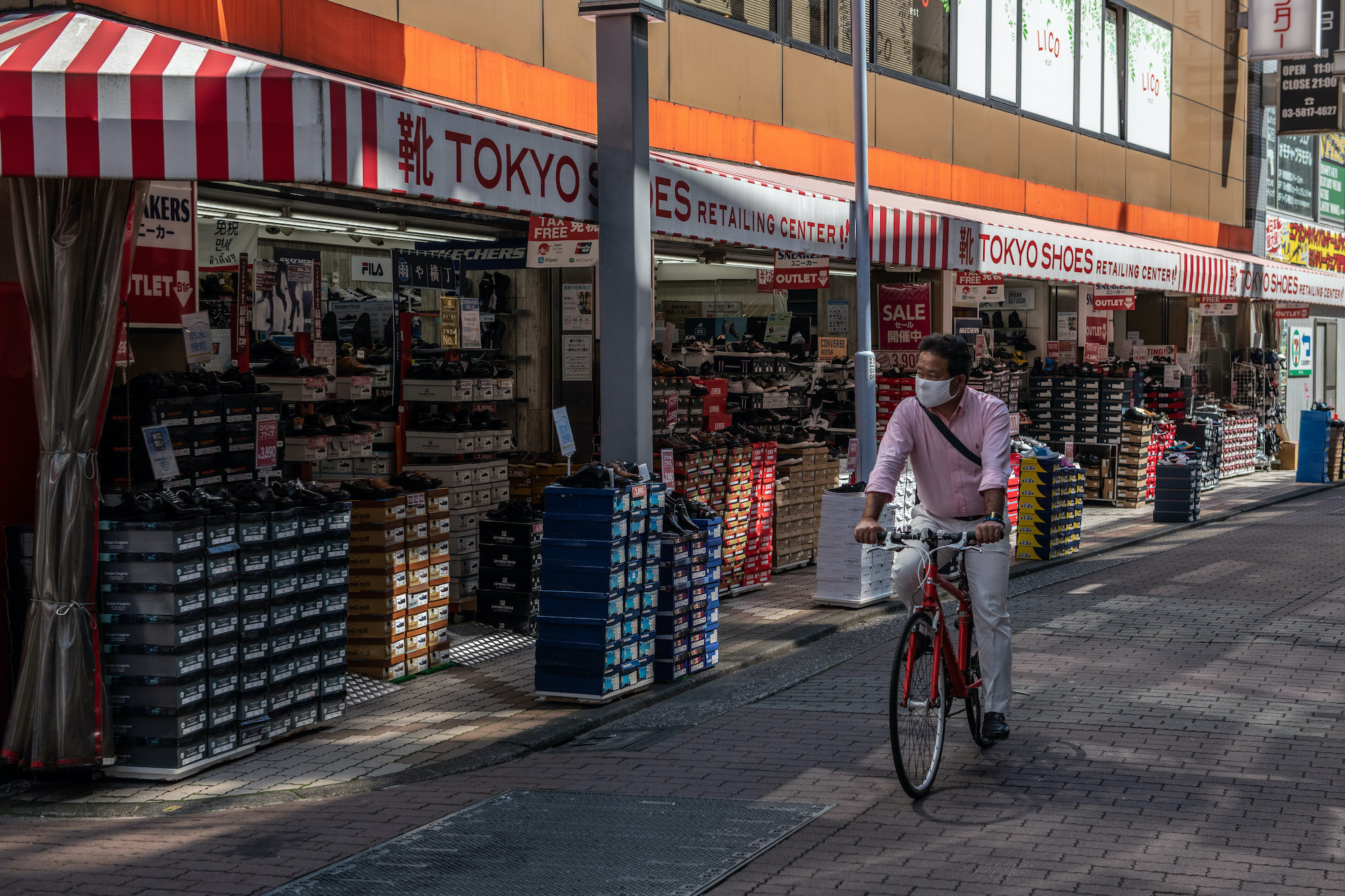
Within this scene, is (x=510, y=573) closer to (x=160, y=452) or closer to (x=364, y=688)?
(x=364, y=688)

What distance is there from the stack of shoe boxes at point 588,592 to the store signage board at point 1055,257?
7734 mm

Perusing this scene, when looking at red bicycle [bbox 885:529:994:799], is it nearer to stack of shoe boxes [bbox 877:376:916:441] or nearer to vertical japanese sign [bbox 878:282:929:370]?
stack of shoe boxes [bbox 877:376:916:441]

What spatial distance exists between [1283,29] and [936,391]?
75.4 feet

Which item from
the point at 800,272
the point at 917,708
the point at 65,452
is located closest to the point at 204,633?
the point at 65,452

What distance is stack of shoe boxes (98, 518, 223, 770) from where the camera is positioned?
674 centimetres

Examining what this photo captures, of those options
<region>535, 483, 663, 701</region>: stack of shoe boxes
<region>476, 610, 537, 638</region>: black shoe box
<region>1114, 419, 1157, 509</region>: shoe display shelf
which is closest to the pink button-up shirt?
<region>535, 483, 663, 701</region>: stack of shoe boxes

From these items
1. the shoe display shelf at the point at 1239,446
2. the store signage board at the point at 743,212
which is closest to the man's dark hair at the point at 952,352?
the store signage board at the point at 743,212

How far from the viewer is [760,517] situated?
12891 millimetres

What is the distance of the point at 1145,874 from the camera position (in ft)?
17.0

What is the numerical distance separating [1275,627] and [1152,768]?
15.1ft

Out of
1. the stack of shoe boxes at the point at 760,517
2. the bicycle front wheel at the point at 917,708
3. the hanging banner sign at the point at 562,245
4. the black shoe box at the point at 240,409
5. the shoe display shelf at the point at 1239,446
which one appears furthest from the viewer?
the shoe display shelf at the point at 1239,446

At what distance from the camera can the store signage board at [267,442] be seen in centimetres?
875

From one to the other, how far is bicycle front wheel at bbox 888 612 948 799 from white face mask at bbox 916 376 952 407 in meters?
1.04

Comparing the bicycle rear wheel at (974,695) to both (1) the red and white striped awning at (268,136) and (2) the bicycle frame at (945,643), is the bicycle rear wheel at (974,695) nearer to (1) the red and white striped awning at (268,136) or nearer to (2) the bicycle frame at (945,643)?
(2) the bicycle frame at (945,643)
